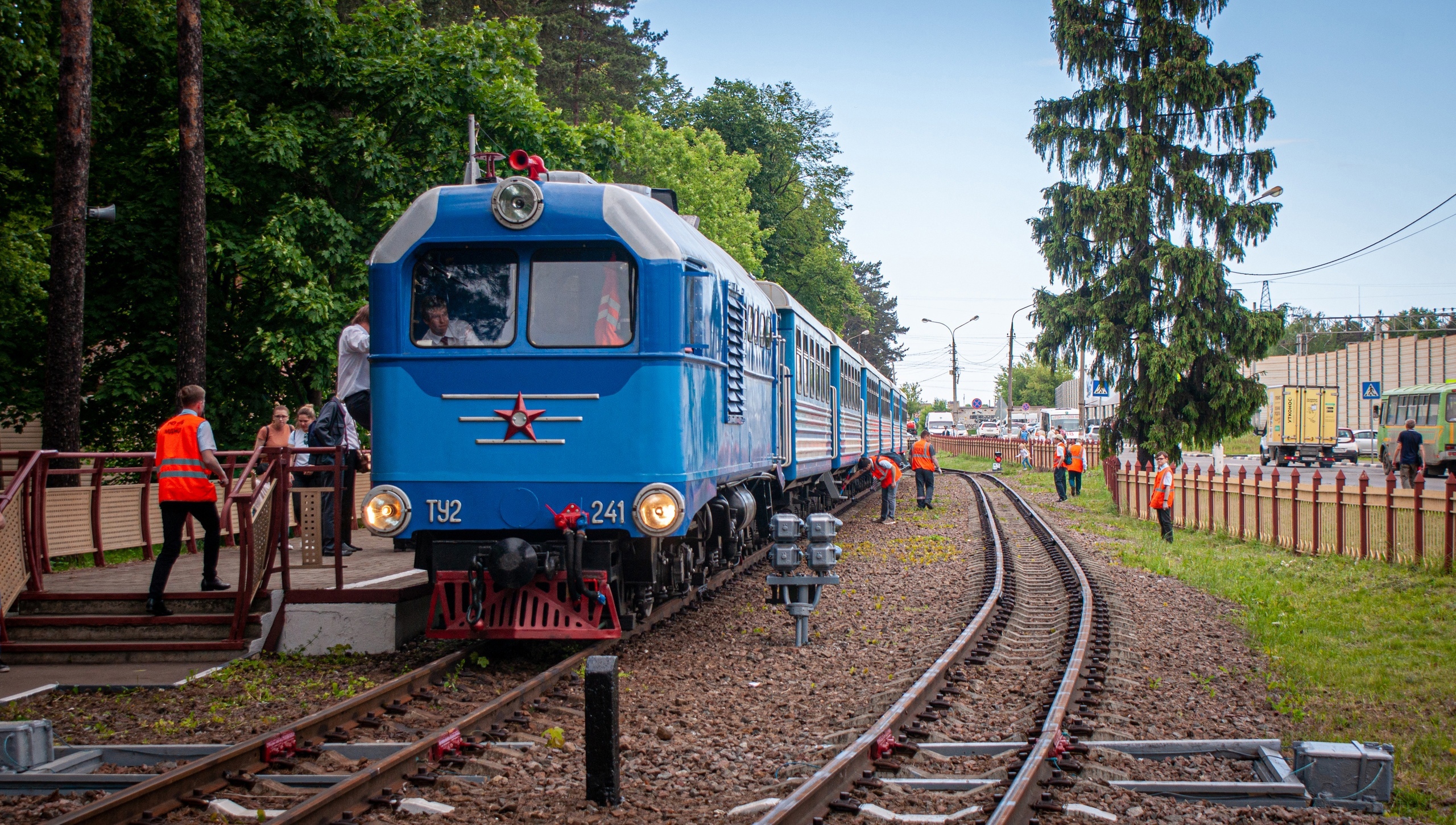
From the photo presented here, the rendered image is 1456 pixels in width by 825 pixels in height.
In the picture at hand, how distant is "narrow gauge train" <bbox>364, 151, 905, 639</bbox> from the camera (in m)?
7.28

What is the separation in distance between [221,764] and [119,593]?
3884 millimetres

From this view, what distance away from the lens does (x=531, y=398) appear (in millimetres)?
7379

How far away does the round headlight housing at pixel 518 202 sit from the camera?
7.35m

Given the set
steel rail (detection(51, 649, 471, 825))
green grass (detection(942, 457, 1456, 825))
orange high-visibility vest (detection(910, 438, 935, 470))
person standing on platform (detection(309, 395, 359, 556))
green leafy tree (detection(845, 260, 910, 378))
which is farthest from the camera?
green leafy tree (detection(845, 260, 910, 378))

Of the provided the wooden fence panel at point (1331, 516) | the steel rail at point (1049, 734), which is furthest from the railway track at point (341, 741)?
the wooden fence panel at point (1331, 516)

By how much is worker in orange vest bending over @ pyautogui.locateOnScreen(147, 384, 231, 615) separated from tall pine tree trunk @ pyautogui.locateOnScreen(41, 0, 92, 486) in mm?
5201

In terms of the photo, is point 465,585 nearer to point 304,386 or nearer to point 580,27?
point 304,386

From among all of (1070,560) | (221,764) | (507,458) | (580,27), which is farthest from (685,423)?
(580,27)

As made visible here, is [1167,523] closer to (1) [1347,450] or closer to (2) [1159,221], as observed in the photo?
(2) [1159,221]

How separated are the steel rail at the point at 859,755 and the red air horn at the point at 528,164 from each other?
13.9 ft

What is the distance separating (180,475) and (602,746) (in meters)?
4.80

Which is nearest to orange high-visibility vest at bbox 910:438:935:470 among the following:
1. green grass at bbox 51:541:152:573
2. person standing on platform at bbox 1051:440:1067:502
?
person standing on platform at bbox 1051:440:1067:502

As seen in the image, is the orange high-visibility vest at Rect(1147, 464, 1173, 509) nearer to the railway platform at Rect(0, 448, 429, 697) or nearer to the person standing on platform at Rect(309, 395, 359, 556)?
the person standing on platform at Rect(309, 395, 359, 556)

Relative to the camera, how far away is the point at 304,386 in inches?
698
